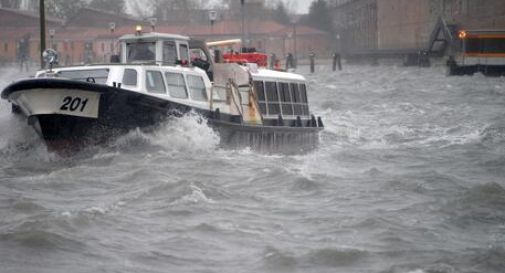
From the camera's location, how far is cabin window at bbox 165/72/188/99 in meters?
19.5

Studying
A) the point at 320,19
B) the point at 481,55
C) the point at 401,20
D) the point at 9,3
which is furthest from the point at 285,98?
the point at 320,19

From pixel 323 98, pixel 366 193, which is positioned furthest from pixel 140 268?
pixel 323 98

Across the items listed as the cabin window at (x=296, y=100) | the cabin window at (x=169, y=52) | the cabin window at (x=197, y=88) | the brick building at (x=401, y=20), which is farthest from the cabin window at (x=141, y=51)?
the brick building at (x=401, y=20)

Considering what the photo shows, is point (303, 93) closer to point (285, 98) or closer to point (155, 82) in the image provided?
point (285, 98)

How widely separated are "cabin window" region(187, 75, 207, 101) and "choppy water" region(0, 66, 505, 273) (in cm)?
102

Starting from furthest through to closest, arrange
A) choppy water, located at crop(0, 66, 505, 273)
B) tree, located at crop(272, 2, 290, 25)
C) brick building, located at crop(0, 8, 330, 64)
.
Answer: tree, located at crop(272, 2, 290, 25) → brick building, located at crop(0, 8, 330, 64) → choppy water, located at crop(0, 66, 505, 273)

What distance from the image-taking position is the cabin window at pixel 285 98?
76.3 feet

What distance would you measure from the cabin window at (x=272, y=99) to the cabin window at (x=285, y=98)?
266mm

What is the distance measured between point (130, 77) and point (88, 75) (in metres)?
0.94

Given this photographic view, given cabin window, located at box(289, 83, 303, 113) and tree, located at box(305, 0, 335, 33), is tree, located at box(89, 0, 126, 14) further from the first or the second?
cabin window, located at box(289, 83, 303, 113)

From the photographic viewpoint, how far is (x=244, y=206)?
45.7 ft

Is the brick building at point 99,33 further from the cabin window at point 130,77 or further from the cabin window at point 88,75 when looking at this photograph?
the cabin window at point 130,77

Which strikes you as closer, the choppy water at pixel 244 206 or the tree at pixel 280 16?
the choppy water at pixel 244 206

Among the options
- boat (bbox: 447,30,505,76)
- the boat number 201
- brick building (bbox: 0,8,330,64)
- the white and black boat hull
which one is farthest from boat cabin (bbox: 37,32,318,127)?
brick building (bbox: 0,8,330,64)
